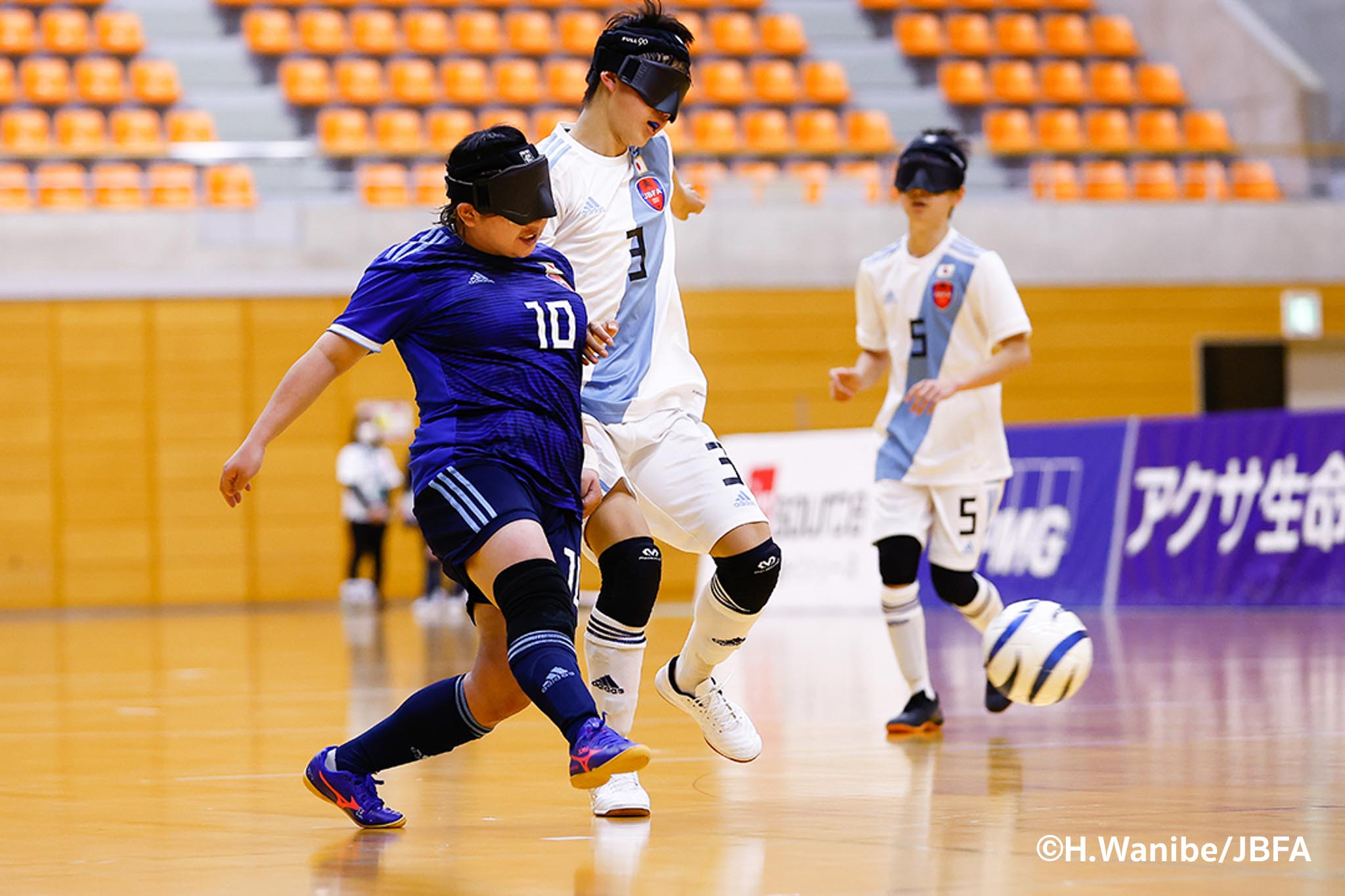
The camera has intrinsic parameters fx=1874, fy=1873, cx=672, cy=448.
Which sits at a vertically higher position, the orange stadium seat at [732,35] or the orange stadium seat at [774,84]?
the orange stadium seat at [732,35]

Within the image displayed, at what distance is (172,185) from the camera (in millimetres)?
18734

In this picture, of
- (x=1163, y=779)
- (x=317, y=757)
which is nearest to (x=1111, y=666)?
(x=1163, y=779)

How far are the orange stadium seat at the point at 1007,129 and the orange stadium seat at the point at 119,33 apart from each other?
9694 mm

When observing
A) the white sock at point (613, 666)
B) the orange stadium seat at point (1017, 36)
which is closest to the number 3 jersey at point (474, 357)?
the white sock at point (613, 666)

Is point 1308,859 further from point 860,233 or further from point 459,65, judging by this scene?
point 459,65

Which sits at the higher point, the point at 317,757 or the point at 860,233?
the point at 860,233

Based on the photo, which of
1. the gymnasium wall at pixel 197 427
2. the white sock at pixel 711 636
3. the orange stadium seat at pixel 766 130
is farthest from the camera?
the orange stadium seat at pixel 766 130

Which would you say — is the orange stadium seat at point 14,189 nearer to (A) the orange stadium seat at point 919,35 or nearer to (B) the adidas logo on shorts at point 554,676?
(A) the orange stadium seat at point 919,35

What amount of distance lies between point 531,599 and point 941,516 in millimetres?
3083

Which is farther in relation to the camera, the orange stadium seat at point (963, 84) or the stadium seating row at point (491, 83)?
the orange stadium seat at point (963, 84)

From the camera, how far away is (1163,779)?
16.1ft

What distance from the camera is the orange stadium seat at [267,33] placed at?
21.4 metres

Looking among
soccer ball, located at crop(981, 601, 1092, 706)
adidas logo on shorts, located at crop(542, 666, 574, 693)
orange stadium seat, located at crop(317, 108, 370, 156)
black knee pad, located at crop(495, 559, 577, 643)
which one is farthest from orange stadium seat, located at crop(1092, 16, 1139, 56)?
adidas logo on shorts, located at crop(542, 666, 574, 693)

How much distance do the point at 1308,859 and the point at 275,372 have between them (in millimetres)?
17246
